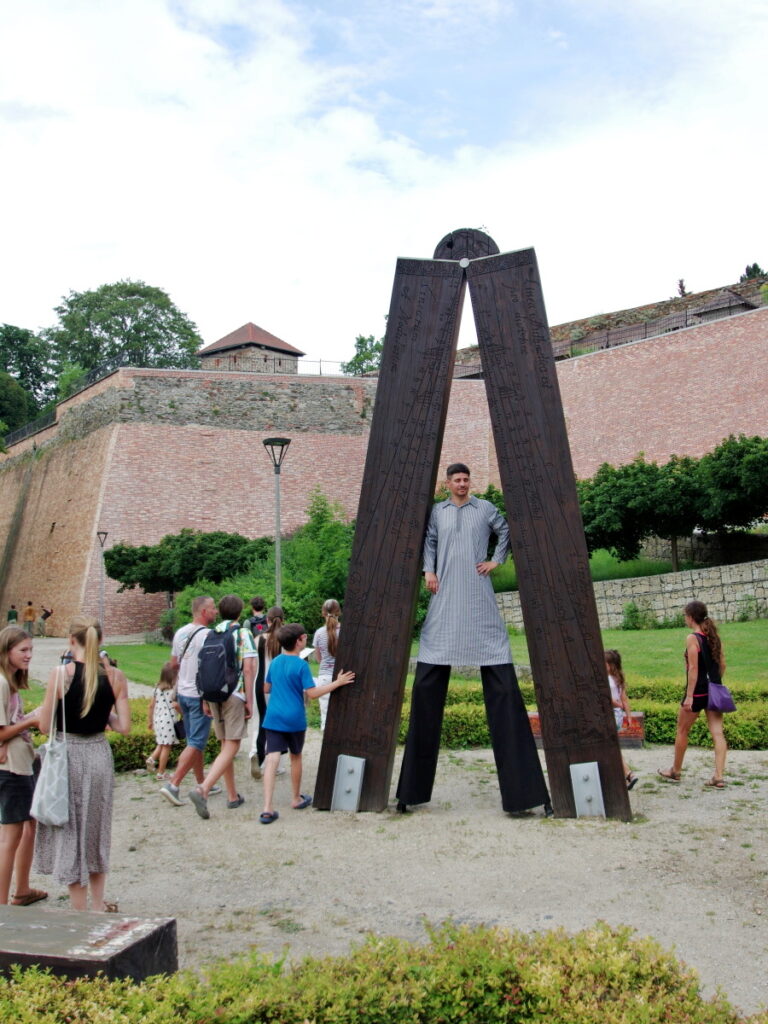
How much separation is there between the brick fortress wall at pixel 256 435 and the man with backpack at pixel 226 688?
72.6 ft

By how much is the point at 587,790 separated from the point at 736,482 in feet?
46.8

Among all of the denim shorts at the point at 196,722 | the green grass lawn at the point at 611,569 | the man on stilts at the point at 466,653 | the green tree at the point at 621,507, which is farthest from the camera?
the green grass lawn at the point at 611,569

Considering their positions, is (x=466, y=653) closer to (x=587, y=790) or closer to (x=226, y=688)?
(x=587, y=790)

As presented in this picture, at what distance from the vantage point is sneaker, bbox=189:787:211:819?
5.82m

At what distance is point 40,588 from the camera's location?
110 feet

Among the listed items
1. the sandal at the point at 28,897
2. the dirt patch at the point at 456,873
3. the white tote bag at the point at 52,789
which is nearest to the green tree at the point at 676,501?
the dirt patch at the point at 456,873

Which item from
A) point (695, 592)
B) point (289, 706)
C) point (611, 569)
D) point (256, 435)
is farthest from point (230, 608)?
point (256, 435)

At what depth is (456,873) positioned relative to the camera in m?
4.62

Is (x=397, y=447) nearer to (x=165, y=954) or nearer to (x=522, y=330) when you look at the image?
(x=522, y=330)

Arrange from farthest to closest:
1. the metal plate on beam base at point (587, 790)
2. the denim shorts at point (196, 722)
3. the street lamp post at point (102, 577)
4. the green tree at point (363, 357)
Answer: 1. the green tree at point (363, 357)
2. the street lamp post at point (102, 577)
3. the denim shorts at point (196, 722)
4. the metal plate on beam base at point (587, 790)

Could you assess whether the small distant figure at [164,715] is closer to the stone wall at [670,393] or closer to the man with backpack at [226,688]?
the man with backpack at [226,688]

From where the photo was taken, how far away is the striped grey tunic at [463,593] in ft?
18.9

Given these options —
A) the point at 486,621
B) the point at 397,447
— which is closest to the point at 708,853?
the point at 486,621

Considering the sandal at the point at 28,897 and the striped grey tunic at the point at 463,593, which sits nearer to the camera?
the sandal at the point at 28,897
